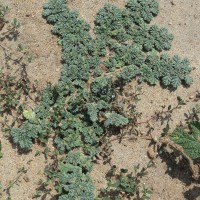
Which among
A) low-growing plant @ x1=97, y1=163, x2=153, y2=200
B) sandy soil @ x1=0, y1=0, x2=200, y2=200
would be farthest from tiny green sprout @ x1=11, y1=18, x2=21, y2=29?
low-growing plant @ x1=97, y1=163, x2=153, y2=200

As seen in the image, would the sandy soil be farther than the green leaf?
Yes

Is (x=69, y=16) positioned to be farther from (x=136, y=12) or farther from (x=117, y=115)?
(x=117, y=115)

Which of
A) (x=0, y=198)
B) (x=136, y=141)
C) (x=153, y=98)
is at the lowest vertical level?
(x=0, y=198)

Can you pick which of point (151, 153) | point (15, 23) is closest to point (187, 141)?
point (151, 153)

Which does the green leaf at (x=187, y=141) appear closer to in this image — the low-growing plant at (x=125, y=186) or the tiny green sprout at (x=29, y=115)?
the low-growing plant at (x=125, y=186)

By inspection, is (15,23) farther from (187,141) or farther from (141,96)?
(187,141)

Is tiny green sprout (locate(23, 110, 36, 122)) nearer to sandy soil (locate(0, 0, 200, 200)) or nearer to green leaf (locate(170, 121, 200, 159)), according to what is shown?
sandy soil (locate(0, 0, 200, 200))

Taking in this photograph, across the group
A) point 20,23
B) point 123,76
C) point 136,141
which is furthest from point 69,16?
point 136,141

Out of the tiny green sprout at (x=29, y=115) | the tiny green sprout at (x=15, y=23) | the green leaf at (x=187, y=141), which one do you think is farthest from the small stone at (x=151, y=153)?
the tiny green sprout at (x=15, y=23)

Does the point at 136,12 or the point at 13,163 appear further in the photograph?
the point at 136,12
